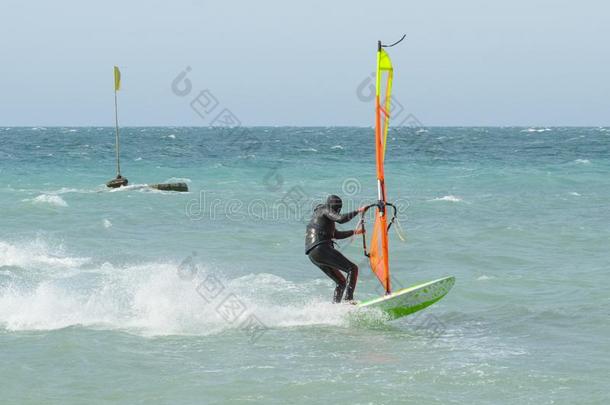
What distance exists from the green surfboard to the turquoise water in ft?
0.76

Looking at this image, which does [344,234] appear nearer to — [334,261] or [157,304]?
[334,261]

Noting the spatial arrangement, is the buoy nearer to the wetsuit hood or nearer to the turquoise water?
the turquoise water

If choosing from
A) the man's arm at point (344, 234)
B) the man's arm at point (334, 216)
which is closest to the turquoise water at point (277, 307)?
the man's arm at point (344, 234)

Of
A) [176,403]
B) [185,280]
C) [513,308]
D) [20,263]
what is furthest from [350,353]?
[20,263]

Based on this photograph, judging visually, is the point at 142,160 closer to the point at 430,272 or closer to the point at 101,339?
the point at 430,272

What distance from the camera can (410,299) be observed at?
10906 mm

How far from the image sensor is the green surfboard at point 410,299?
10.8 meters

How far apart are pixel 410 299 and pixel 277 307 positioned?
7.05 ft

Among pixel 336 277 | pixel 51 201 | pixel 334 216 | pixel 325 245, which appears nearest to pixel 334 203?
pixel 334 216

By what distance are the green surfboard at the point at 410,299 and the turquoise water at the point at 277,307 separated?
0.23m

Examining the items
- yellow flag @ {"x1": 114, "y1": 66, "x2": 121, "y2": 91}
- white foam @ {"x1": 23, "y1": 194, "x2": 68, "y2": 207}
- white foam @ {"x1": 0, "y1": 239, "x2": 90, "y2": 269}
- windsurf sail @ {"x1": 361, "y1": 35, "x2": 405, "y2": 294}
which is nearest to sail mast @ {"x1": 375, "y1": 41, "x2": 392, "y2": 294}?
windsurf sail @ {"x1": 361, "y1": 35, "x2": 405, "y2": 294}

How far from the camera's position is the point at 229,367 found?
9.14 meters

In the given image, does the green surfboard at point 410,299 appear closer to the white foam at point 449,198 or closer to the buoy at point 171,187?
the white foam at point 449,198

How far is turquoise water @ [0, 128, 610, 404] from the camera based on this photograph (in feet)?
28.0
